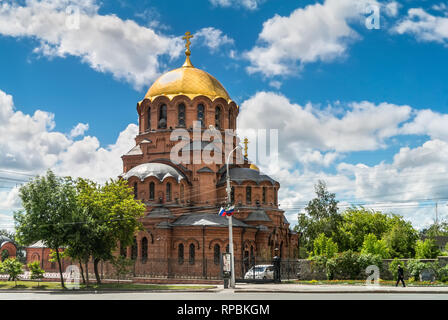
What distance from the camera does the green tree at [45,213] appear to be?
98.0ft

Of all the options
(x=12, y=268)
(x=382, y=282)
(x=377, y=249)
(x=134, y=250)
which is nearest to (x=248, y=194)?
(x=134, y=250)

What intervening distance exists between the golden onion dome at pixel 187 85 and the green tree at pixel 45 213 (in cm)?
1969

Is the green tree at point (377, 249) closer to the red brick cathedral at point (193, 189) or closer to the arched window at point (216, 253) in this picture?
the red brick cathedral at point (193, 189)

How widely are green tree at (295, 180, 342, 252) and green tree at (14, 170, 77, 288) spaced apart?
26.2 metres

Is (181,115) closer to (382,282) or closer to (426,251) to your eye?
(426,251)

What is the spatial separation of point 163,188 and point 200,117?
9.45 meters

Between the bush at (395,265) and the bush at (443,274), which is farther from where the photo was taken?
the bush at (395,265)

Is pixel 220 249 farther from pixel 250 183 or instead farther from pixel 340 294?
pixel 340 294

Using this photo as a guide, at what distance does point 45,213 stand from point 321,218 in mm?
28814

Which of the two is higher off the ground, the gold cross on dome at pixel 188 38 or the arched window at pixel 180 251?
the gold cross on dome at pixel 188 38

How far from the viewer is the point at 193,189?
44.5 m

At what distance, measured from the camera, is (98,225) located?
30391 mm

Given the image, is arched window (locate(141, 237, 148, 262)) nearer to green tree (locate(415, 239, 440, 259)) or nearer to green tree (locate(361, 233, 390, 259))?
green tree (locate(361, 233, 390, 259))

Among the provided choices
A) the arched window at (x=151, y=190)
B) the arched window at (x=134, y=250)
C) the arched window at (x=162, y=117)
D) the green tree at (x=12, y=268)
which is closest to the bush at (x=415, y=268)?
the arched window at (x=134, y=250)
